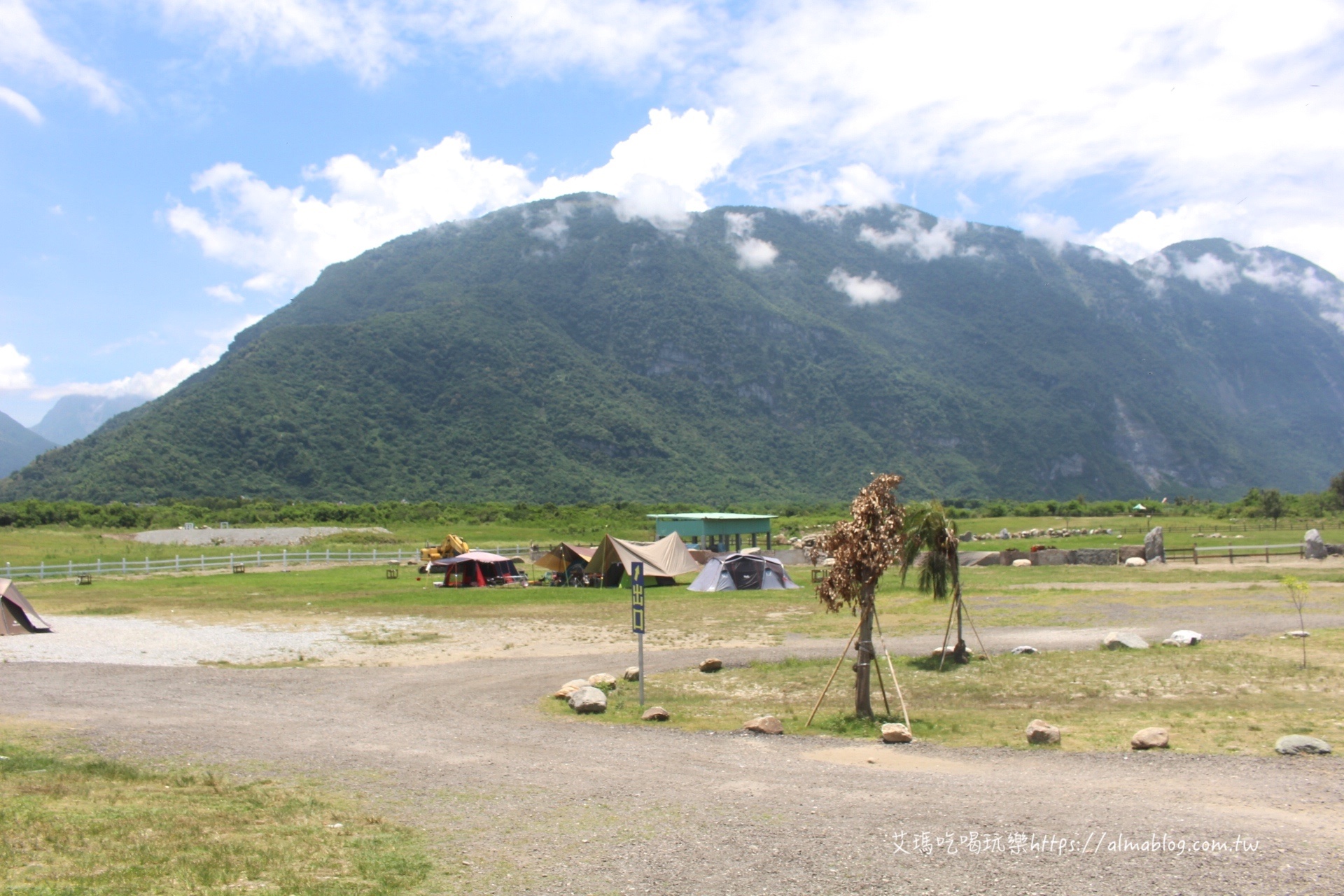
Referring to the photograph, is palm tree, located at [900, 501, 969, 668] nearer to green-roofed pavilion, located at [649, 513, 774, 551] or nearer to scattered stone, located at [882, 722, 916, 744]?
scattered stone, located at [882, 722, 916, 744]

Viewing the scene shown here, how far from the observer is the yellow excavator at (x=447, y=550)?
4147 centimetres

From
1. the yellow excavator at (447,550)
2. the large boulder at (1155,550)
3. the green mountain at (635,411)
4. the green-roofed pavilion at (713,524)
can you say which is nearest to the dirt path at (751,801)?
the yellow excavator at (447,550)

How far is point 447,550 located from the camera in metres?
42.3

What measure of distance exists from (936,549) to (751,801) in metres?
9.03

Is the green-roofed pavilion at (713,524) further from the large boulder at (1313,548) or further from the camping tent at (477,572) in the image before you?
the large boulder at (1313,548)

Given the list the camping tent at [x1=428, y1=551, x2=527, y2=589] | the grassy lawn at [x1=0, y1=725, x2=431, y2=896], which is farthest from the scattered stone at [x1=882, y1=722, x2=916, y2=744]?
the camping tent at [x1=428, y1=551, x2=527, y2=589]

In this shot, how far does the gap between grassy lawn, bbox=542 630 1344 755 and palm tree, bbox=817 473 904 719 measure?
585 millimetres

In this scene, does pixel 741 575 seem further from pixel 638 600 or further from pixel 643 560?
pixel 638 600

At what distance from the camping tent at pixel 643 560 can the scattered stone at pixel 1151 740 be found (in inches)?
930

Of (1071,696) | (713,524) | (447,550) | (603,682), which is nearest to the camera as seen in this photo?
(1071,696)

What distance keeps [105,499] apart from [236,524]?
27.5 meters

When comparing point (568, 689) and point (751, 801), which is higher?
point (751, 801)

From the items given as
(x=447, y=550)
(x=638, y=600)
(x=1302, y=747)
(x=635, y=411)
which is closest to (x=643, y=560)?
(x=447, y=550)

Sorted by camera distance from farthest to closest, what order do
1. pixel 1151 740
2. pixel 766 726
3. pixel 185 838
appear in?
pixel 766 726, pixel 1151 740, pixel 185 838
